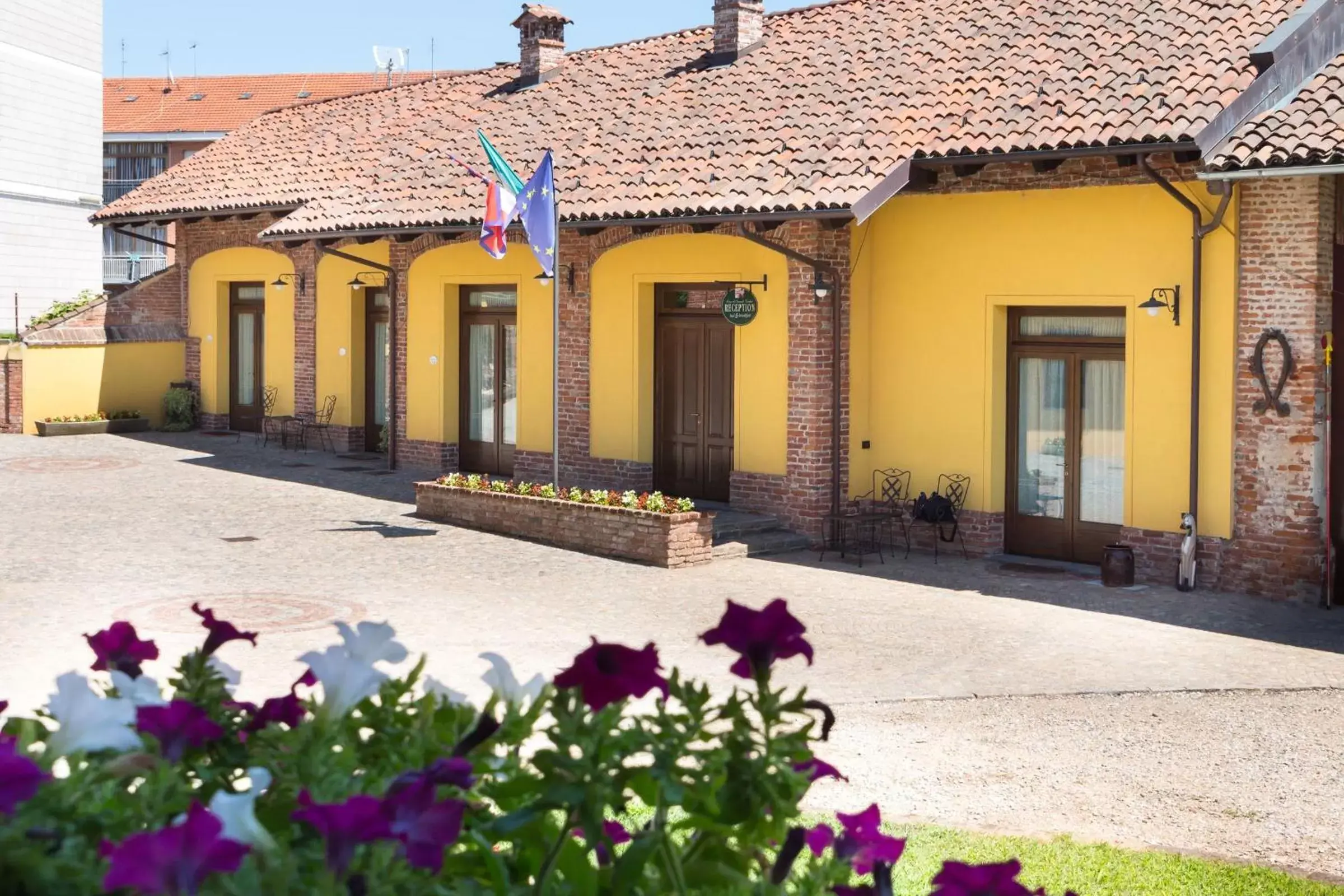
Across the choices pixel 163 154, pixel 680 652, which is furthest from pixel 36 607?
pixel 163 154

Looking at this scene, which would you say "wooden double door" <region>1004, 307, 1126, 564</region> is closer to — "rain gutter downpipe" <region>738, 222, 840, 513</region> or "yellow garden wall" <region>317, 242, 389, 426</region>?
"rain gutter downpipe" <region>738, 222, 840, 513</region>

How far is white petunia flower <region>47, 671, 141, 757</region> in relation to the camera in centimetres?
239

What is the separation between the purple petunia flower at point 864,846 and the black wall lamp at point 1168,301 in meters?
12.9

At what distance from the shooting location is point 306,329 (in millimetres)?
25469

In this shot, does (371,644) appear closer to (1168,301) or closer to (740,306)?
(1168,301)

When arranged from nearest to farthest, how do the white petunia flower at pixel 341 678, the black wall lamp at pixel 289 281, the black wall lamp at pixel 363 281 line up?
the white petunia flower at pixel 341 678
the black wall lamp at pixel 363 281
the black wall lamp at pixel 289 281

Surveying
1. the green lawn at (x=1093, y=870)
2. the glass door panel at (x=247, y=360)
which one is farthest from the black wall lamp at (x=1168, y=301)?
the glass door panel at (x=247, y=360)

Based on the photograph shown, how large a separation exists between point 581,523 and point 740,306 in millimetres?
3052

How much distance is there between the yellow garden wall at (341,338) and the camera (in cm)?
2473

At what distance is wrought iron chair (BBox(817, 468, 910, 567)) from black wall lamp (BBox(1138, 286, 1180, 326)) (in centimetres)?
344

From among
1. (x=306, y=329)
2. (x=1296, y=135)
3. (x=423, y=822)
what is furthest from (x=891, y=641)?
(x=306, y=329)

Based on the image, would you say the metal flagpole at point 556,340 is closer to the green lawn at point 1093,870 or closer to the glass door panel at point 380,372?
the glass door panel at point 380,372

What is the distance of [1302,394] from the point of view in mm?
14047

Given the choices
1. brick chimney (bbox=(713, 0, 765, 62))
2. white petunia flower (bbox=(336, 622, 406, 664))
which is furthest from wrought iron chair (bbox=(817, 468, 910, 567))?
white petunia flower (bbox=(336, 622, 406, 664))
